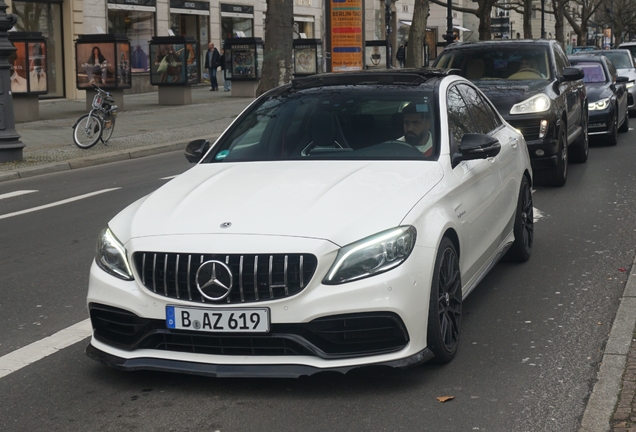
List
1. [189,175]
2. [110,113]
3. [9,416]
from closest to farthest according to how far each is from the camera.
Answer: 1. [9,416]
2. [189,175]
3. [110,113]

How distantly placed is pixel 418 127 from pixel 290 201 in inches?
52.3

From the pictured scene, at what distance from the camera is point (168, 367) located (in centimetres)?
462

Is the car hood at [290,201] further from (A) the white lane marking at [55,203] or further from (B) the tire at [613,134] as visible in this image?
(B) the tire at [613,134]

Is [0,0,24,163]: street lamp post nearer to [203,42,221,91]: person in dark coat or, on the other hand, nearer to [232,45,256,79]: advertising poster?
[232,45,256,79]: advertising poster

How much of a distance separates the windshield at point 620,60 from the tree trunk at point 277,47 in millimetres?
8187

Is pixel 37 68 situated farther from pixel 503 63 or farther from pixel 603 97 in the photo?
pixel 503 63

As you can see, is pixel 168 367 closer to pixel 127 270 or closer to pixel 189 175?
pixel 127 270

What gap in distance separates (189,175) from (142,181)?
8228mm

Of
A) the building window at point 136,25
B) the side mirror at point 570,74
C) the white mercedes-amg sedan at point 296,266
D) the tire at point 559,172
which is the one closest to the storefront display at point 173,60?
the building window at point 136,25

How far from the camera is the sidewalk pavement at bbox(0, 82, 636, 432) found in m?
4.43

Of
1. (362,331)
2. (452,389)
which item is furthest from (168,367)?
(452,389)

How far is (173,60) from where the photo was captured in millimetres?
28984

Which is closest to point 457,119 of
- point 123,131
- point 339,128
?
point 339,128

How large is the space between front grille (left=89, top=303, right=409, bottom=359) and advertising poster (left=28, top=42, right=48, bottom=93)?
63.4 ft
